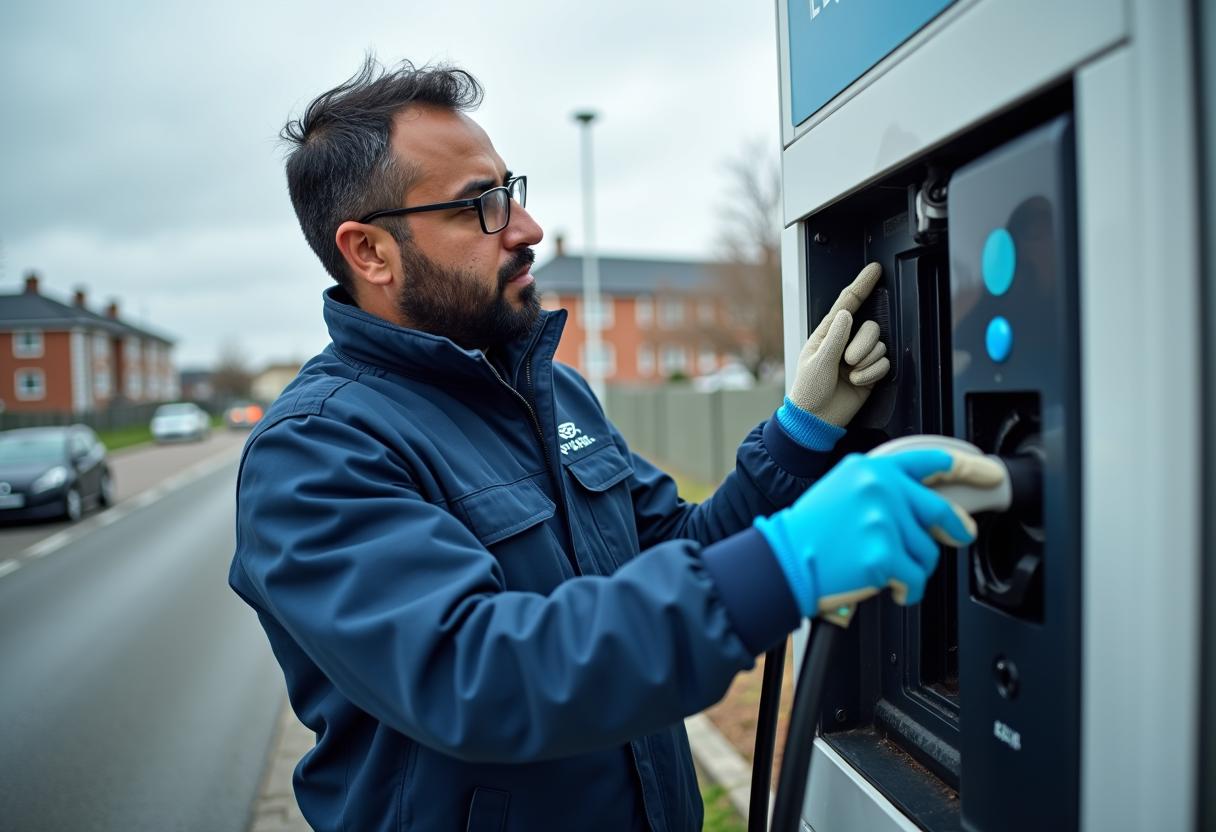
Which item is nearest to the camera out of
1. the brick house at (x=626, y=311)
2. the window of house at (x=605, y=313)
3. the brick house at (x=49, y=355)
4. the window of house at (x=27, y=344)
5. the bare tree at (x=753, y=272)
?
the bare tree at (x=753, y=272)

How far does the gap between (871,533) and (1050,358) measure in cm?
25

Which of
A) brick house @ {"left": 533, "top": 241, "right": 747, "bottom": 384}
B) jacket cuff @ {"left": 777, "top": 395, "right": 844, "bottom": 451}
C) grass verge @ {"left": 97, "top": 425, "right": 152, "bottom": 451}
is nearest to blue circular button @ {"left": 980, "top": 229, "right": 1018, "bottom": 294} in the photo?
jacket cuff @ {"left": 777, "top": 395, "right": 844, "bottom": 451}

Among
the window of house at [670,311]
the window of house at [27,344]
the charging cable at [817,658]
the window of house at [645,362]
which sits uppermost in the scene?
the window of house at [670,311]

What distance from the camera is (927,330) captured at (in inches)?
51.2

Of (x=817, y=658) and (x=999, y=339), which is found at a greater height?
(x=999, y=339)

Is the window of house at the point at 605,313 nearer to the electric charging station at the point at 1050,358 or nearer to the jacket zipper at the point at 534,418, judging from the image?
the jacket zipper at the point at 534,418

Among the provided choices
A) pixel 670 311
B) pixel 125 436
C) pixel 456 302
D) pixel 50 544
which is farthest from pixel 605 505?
pixel 670 311

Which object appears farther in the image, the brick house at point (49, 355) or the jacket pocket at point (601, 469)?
the brick house at point (49, 355)

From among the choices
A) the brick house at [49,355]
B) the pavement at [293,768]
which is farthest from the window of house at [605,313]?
the pavement at [293,768]

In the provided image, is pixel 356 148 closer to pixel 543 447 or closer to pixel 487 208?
pixel 487 208

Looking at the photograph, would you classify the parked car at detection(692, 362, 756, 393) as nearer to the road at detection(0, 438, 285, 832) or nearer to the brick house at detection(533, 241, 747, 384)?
the brick house at detection(533, 241, 747, 384)

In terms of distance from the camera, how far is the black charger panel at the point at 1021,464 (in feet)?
2.78

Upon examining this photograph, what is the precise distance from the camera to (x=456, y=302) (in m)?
1.55

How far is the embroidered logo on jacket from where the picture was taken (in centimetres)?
162
